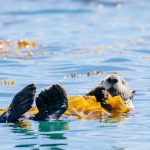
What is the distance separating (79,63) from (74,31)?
24.8 ft

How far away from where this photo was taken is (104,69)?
14172 mm

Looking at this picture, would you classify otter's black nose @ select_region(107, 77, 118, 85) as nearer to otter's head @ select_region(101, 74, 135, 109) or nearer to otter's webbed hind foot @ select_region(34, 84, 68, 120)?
otter's head @ select_region(101, 74, 135, 109)

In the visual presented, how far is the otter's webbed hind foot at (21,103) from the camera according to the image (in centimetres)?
789

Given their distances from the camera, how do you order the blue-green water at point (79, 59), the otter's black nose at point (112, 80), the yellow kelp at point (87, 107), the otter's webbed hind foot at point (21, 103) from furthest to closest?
the otter's black nose at point (112, 80) < the yellow kelp at point (87, 107) < the otter's webbed hind foot at point (21, 103) < the blue-green water at point (79, 59)

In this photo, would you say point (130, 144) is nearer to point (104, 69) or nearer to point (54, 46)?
point (104, 69)

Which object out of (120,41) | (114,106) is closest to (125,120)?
(114,106)

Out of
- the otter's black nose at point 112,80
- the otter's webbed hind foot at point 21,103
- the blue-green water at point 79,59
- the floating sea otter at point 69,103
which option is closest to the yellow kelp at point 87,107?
the floating sea otter at point 69,103

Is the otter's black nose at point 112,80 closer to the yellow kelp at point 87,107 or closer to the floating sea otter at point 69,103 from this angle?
the floating sea otter at point 69,103

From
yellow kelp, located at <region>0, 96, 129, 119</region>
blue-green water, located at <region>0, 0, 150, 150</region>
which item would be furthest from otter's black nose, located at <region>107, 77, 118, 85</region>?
blue-green water, located at <region>0, 0, 150, 150</region>

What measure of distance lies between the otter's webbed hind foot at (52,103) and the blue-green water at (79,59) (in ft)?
0.38

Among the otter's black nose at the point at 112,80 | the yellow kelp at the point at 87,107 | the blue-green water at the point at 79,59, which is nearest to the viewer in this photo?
the blue-green water at the point at 79,59

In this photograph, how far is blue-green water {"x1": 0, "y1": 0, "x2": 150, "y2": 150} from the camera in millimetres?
7539

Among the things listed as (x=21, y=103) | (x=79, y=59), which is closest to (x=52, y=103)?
(x=21, y=103)

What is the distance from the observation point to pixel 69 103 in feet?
28.7
